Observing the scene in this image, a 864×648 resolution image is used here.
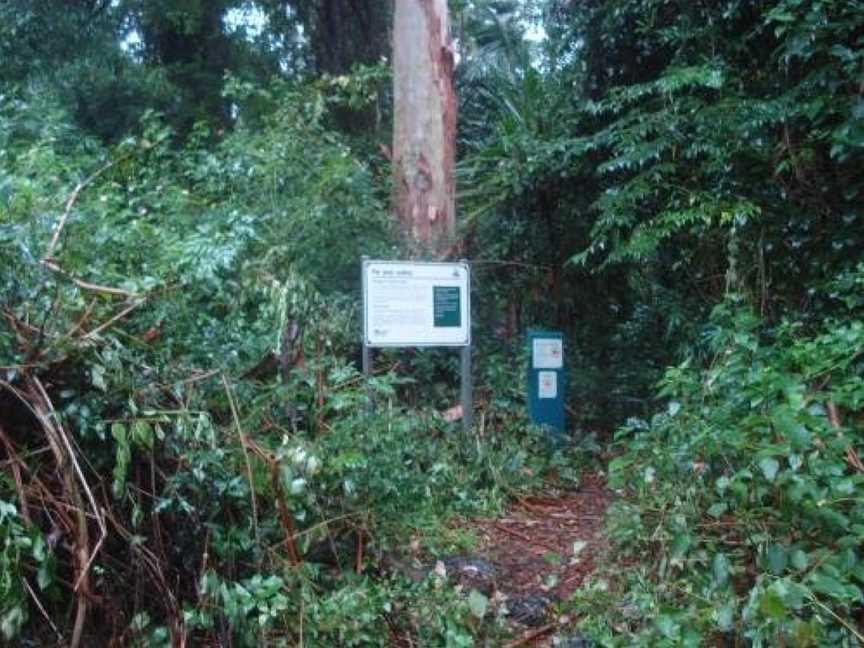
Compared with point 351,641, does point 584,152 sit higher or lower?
higher

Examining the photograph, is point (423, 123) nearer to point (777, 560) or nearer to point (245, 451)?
point (245, 451)

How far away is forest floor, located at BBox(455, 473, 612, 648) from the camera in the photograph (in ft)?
15.5

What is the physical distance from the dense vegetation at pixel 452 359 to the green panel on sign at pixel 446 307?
0.75 meters

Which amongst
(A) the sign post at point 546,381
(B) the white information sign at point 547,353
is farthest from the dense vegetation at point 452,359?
(B) the white information sign at point 547,353

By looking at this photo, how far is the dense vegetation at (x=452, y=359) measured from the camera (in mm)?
4055

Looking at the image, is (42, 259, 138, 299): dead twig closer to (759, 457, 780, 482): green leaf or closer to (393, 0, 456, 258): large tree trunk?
(759, 457, 780, 482): green leaf

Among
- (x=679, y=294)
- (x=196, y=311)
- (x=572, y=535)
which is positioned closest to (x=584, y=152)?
(x=679, y=294)

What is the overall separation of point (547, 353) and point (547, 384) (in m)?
0.28

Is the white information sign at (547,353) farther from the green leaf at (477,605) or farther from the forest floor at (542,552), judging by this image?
the green leaf at (477,605)

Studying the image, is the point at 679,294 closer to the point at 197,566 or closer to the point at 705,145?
the point at 705,145

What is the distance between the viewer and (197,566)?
4.29 metres

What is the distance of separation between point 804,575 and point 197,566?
8.69 feet

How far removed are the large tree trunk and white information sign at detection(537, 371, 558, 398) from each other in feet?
4.97

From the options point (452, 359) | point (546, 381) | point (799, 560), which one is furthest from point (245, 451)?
point (546, 381)
